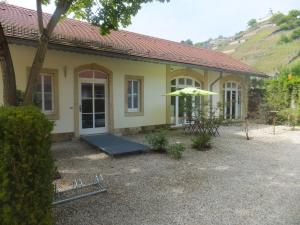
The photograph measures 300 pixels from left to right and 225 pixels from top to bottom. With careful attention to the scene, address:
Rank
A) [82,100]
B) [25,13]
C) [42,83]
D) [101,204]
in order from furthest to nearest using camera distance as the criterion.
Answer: [25,13]
[82,100]
[42,83]
[101,204]

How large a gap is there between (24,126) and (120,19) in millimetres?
5227

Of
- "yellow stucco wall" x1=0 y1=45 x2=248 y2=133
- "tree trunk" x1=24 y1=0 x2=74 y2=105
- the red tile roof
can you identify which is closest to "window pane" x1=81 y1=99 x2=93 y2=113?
"yellow stucco wall" x1=0 y1=45 x2=248 y2=133

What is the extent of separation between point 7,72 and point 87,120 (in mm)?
6285

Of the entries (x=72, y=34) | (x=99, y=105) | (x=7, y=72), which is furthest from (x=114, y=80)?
(x=7, y=72)

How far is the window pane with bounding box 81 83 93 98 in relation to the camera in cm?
1040

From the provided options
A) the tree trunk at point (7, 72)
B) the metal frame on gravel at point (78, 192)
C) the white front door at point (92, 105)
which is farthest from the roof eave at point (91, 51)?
the metal frame on gravel at point (78, 192)

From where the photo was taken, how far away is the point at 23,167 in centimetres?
281

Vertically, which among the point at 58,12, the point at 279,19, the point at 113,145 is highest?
the point at 279,19

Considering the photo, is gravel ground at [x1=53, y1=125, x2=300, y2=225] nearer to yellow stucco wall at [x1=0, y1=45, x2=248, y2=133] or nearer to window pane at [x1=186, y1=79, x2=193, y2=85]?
yellow stucco wall at [x1=0, y1=45, x2=248, y2=133]

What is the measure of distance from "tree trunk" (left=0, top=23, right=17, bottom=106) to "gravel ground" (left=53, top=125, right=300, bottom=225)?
1.94 meters

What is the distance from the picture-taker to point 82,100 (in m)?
10.4

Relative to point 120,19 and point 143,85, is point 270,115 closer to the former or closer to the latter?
point 143,85

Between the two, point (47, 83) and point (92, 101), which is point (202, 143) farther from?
point (47, 83)

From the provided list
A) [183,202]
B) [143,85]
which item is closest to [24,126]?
[183,202]
